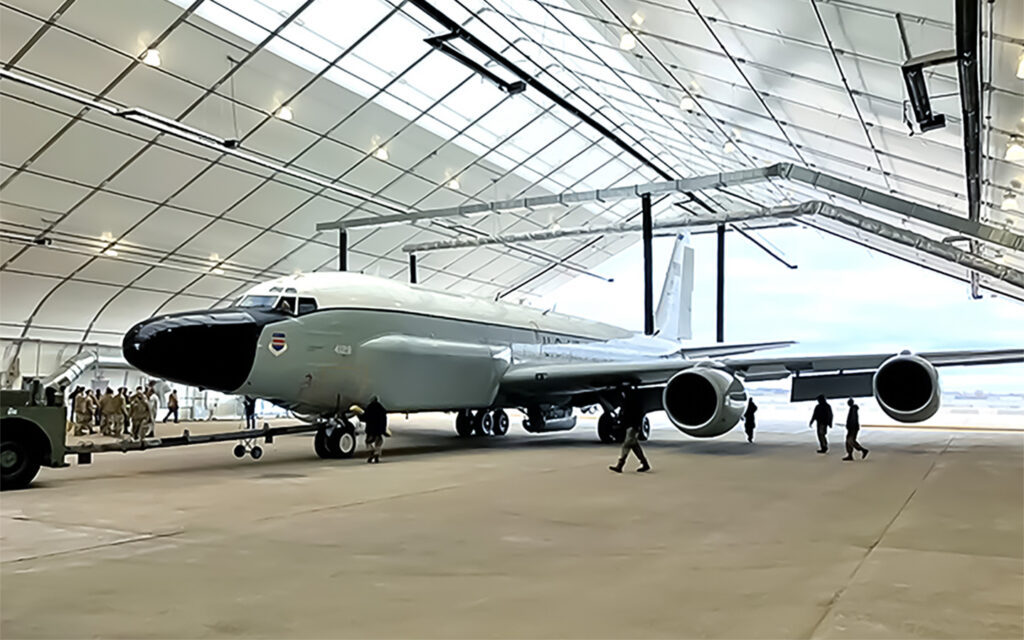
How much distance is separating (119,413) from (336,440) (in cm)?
887

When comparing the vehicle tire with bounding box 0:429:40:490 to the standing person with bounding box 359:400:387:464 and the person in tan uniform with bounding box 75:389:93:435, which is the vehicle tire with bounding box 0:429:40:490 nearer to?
the standing person with bounding box 359:400:387:464

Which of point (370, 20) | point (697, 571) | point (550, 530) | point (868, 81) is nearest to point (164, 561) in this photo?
point (550, 530)

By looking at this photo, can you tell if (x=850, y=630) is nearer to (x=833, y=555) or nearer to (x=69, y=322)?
(x=833, y=555)

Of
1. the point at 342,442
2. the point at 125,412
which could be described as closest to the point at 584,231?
the point at 125,412

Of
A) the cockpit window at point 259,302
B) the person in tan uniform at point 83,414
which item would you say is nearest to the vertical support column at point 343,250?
the person in tan uniform at point 83,414

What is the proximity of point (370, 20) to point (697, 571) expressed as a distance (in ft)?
51.7

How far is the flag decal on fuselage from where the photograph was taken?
11.2 meters

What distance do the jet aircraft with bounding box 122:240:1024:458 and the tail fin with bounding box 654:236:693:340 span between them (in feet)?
22.0

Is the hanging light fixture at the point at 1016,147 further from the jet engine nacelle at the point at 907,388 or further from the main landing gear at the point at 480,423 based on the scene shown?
the main landing gear at the point at 480,423

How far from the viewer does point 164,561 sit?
4.98 meters

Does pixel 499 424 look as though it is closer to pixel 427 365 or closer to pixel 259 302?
pixel 427 365

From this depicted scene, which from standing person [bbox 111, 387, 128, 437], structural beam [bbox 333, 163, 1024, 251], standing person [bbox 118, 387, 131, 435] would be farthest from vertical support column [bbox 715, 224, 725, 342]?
standing person [bbox 111, 387, 128, 437]

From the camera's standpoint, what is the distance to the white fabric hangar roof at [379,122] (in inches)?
455

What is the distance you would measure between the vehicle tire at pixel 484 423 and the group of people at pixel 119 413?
7176 millimetres
